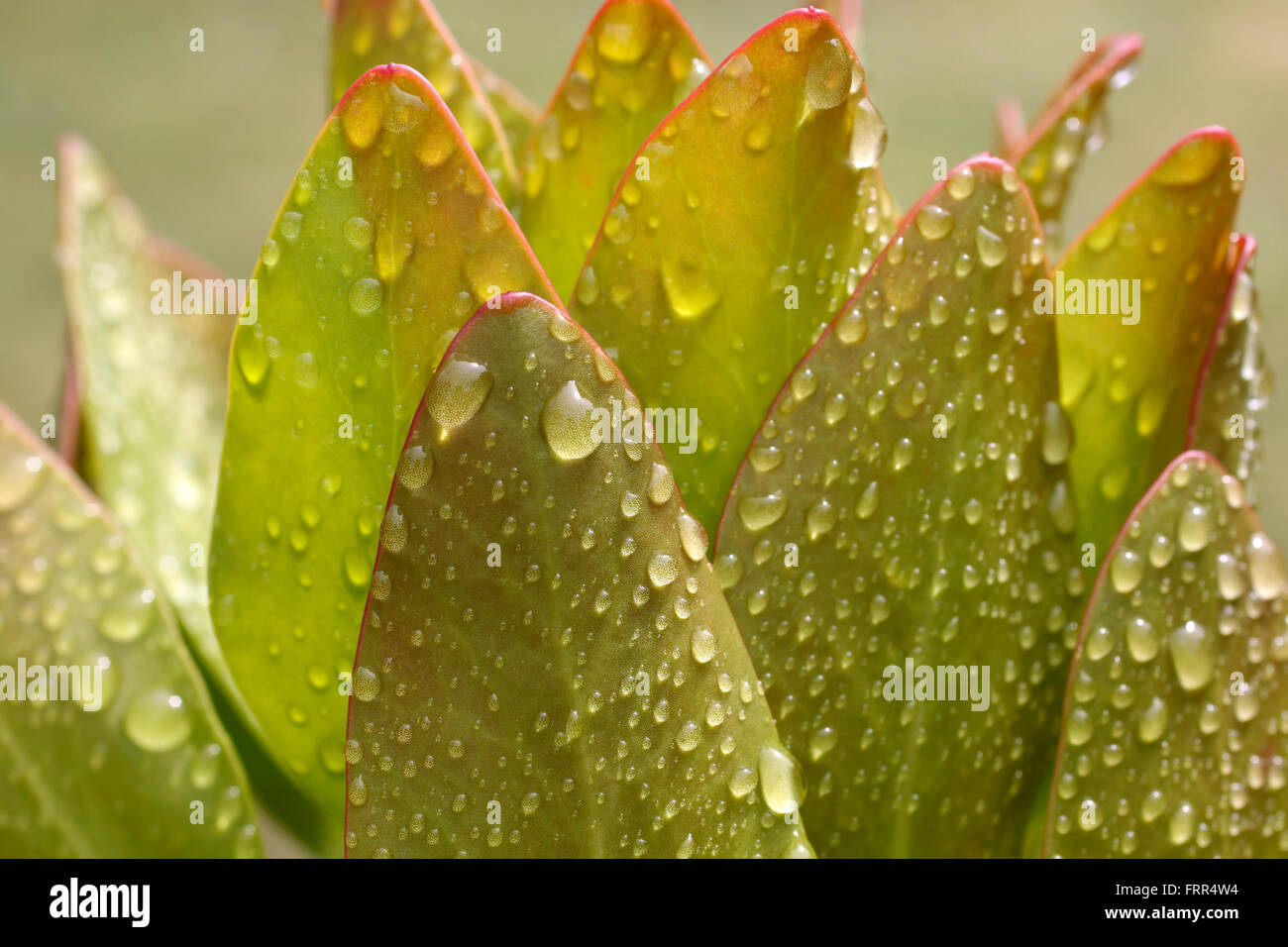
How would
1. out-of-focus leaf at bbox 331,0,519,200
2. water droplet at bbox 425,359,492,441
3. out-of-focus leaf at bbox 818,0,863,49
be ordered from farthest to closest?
out-of-focus leaf at bbox 818,0,863,49
out-of-focus leaf at bbox 331,0,519,200
water droplet at bbox 425,359,492,441

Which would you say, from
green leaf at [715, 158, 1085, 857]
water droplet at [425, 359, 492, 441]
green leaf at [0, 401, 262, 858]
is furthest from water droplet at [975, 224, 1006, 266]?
green leaf at [0, 401, 262, 858]

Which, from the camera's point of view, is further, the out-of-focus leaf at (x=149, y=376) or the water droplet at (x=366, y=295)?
the out-of-focus leaf at (x=149, y=376)

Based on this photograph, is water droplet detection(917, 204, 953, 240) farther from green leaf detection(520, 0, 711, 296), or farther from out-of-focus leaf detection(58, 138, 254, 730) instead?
out-of-focus leaf detection(58, 138, 254, 730)

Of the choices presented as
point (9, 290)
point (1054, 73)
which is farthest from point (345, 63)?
point (1054, 73)

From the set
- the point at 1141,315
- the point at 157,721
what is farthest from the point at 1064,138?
the point at 157,721

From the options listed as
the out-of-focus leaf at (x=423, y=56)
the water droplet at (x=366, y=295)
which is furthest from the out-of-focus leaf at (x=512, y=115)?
the water droplet at (x=366, y=295)

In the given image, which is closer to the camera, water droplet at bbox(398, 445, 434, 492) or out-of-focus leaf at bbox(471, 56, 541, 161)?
water droplet at bbox(398, 445, 434, 492)

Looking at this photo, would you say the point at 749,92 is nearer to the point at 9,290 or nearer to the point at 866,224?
the point at 866,224

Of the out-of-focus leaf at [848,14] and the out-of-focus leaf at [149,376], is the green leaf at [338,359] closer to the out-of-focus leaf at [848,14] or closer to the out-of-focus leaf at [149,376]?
the out-of-focus leaf at [149,376]
